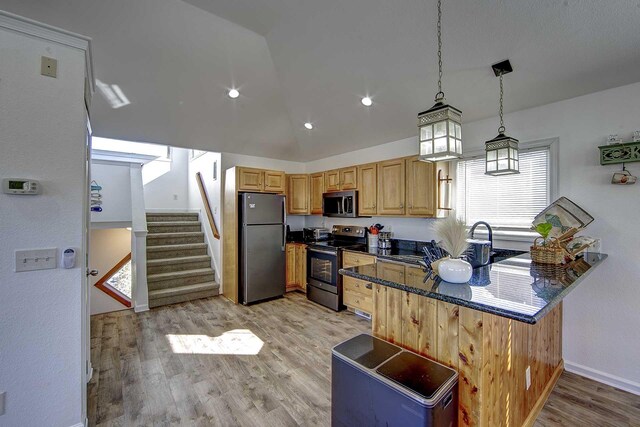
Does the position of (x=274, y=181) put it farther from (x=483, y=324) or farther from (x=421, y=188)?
(x=483, y=324)

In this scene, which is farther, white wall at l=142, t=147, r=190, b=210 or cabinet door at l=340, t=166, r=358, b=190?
white wall at l=142, t=147, r=190, b=210

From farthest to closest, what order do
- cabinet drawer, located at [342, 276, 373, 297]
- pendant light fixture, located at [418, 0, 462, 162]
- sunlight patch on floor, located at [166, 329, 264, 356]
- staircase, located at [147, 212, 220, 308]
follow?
staircase, located at [147, 212, 220, 308], cabinet drawer, located at [342, 276, 373, 297], sunlight patch on floor, located at [166, 329, 264, 356], pendant light fixture, located at [418, 0, 462, 162]

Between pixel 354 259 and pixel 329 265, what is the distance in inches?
17.6

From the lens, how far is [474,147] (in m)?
3.21

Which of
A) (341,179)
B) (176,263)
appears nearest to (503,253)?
(341,179)

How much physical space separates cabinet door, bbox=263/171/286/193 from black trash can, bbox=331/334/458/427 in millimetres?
3553

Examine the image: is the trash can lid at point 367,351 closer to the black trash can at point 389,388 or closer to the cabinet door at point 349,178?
the black trash can at point 389,388

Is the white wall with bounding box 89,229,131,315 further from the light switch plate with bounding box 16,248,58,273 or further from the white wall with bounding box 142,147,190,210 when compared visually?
the light switch plate with bounding box 16,248,58,273

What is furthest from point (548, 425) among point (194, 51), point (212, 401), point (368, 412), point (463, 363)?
point (194, 51)

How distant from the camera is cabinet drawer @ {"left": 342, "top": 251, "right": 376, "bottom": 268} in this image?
373 centimetres

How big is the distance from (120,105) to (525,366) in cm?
470

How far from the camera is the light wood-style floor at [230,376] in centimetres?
202

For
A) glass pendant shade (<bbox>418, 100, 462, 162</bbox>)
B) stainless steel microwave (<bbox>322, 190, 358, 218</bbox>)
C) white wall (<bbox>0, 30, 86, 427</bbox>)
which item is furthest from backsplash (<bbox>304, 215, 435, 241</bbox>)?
white wall (<bbox>0, 30, 86, 427</bbox>)

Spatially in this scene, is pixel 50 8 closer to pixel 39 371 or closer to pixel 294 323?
pixel 39 371
